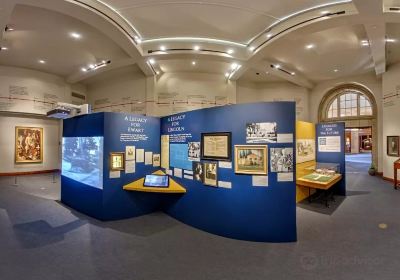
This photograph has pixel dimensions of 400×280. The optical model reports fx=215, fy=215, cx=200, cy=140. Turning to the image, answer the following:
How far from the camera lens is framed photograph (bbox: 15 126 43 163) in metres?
10.6

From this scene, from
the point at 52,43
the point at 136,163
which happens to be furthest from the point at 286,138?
the point at 52,43

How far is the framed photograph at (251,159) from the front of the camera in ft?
10.9

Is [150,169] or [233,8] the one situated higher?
[233,8]

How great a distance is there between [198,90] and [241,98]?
2639 millimetres

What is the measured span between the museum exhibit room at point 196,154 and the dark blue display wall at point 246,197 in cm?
2

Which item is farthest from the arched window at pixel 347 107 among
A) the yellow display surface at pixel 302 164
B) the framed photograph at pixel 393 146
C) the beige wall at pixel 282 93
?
the yellow display surface at pixel 302 164

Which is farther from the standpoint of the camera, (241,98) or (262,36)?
(241,98)

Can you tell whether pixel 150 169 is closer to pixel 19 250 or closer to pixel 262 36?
pixel 19 250

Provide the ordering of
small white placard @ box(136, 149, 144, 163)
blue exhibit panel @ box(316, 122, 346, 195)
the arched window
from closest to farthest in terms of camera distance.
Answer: small white placard @ box(136, 149, 144, 163), blue exhibit panel @ box(316, 122, 346, 195), the arched window

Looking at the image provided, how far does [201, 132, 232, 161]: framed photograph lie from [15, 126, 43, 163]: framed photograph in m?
11.1

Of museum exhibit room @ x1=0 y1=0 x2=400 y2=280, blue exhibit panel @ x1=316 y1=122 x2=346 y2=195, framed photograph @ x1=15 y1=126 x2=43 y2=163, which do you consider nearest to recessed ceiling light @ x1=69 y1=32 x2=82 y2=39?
museum exhibit room @ x1=0 y1=0 x2=400 y2=280

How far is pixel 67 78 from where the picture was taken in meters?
11.5

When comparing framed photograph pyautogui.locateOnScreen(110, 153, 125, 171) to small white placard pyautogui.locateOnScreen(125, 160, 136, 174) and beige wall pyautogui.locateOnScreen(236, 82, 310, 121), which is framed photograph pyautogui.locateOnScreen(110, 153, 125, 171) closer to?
small white placard pyautogui.locateOnScreen(125, 160, 136, 174)

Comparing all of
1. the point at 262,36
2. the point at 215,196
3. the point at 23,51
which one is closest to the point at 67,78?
the point at 23,51
